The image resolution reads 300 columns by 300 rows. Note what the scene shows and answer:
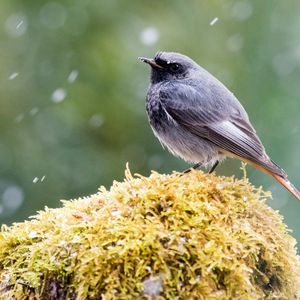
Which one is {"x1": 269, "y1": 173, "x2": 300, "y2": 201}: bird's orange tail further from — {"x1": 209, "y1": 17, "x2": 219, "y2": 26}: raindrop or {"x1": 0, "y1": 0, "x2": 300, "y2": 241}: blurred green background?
{"x1": 209, "y1": 17, "x2": 219, "y2": 26}: raindrop

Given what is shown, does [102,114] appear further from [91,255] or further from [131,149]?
[91,255]

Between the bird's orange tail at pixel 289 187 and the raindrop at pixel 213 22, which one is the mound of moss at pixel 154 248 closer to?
the bird's orange tail at pixel 289 187

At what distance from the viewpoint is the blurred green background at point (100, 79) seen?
870 centimetres

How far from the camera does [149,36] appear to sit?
347 inches

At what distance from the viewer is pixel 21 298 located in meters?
3.80

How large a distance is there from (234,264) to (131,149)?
535 centimetres

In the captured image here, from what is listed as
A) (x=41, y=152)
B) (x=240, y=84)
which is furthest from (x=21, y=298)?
(x=240, y=84)

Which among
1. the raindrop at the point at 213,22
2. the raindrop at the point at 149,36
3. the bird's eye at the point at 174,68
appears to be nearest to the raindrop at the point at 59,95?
the raindrop at the point at 149,36

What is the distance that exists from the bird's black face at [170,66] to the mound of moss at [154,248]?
90.9 inches

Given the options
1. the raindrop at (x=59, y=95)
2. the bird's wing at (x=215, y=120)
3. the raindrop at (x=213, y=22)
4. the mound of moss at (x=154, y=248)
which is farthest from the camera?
the raindrop at (x=213, y=22)

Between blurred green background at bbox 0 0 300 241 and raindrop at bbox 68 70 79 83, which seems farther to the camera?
raindrop at bbox 68 70 79 83

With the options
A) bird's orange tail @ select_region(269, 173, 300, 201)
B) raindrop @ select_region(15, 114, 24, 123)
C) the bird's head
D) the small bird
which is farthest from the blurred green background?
bird's orange tail @ select_region(269, 173, 300, 201)

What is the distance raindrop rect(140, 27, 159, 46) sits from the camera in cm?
870

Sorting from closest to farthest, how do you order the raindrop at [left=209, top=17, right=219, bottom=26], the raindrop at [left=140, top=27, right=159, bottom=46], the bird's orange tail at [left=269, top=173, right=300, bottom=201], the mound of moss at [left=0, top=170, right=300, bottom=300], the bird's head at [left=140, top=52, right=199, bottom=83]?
the mound of moss at [left=0, top=170, right=300, bottom=300]
the bird's orange tail at [left=269, top=173, right=300, bottom=201]
the bird's head at [left=140, top=52, right=199, bottom=83]
the raindrop at [left=140, top=27, right=159, bottom=46]
the raindrop at [left=209, top=17, right=219, bottom=26]
